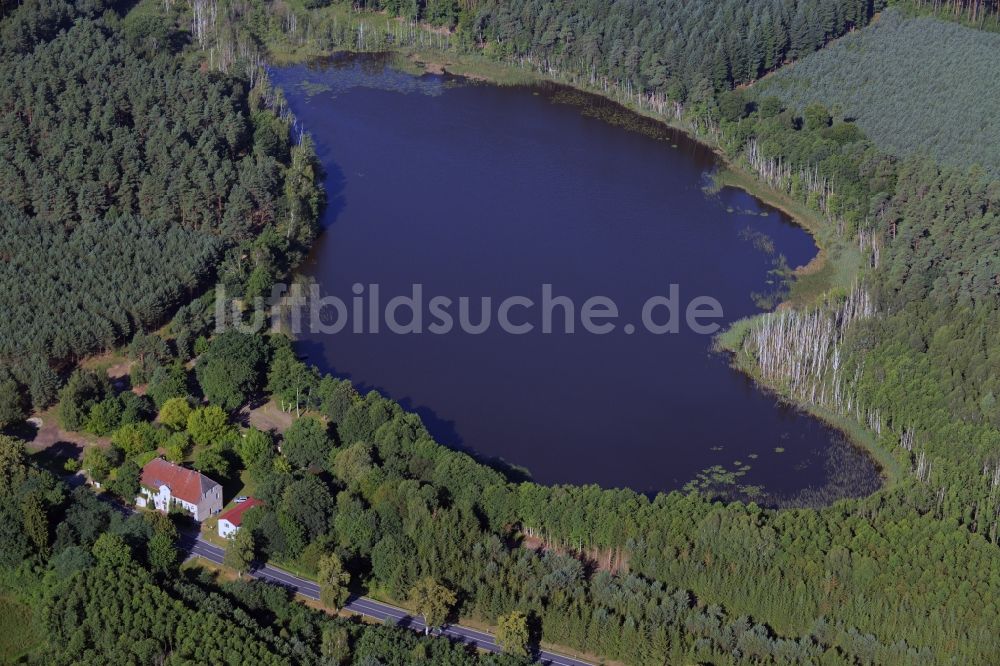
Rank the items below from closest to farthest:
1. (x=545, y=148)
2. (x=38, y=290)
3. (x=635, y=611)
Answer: (x=635, y=611)
(x=38, y=290)
(x=545, y=148)

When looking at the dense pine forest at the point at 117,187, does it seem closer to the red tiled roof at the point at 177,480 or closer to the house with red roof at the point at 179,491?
the red tiled roof at the point at 177,480

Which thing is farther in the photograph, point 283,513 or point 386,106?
point 386,106

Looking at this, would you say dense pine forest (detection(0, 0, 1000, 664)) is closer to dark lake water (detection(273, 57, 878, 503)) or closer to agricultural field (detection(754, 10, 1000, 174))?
agricultural field (detection(754, 10, 1000, 174))

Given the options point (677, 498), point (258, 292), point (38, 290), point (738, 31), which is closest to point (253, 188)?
point (258, 292)

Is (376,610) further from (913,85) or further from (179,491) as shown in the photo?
(913,85)

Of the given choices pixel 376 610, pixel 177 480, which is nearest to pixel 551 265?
pixel 177 480

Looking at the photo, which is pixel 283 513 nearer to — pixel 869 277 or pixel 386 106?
pixel 869 277

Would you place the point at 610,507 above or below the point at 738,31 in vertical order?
below

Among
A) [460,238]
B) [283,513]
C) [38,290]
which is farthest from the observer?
[460,238]
